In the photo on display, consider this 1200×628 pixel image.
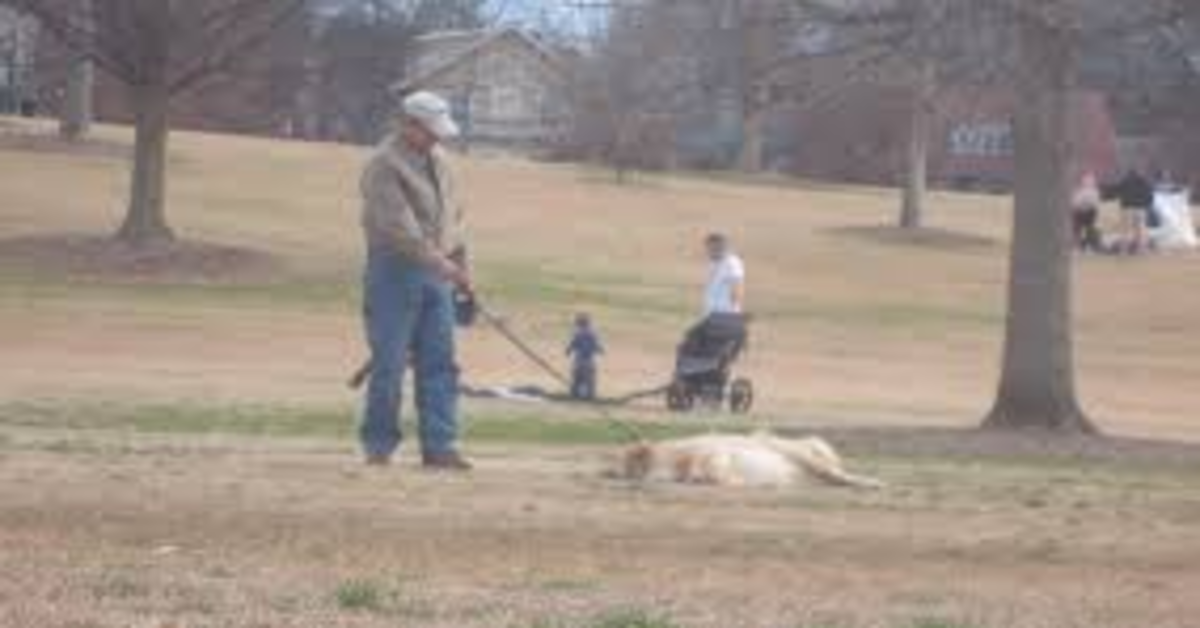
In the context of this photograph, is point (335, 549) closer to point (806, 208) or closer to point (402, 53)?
point (806, 208)

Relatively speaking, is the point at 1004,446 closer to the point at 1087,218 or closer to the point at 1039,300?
the point at 1039,300

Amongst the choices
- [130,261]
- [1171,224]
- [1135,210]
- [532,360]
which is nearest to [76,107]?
[130,261]

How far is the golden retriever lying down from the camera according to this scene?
1338 centimetres

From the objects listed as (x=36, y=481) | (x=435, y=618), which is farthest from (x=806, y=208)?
(x=435, y=618)

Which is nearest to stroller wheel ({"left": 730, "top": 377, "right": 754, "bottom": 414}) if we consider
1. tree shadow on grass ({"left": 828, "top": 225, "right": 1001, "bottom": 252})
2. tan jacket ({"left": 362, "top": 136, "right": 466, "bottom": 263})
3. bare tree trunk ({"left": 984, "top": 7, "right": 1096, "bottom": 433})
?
bare tree trunk ({"left": 984, "top": 7, "right": 1096, "bottom": 433})

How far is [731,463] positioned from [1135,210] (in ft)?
145

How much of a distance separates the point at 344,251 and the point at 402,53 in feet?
102

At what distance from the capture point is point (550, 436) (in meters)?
21.0

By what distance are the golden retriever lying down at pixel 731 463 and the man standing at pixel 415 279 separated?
97 centimetres

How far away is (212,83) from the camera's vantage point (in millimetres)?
50344

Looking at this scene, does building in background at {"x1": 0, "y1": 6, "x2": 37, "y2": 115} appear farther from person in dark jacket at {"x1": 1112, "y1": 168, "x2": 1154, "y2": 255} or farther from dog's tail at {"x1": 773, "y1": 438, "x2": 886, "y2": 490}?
dog's tail at {"x1": 773, "y1": 438, "x2": 886, "y2": 490}

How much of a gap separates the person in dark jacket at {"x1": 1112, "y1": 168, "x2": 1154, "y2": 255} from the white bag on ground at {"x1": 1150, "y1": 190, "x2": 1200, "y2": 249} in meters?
0.32

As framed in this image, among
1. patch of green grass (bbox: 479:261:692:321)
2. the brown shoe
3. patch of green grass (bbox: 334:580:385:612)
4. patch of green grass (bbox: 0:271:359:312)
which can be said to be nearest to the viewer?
patch of green grass (bbox: 334:580:385:612)

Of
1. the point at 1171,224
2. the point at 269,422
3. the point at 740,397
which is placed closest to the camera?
the point at 269,422
